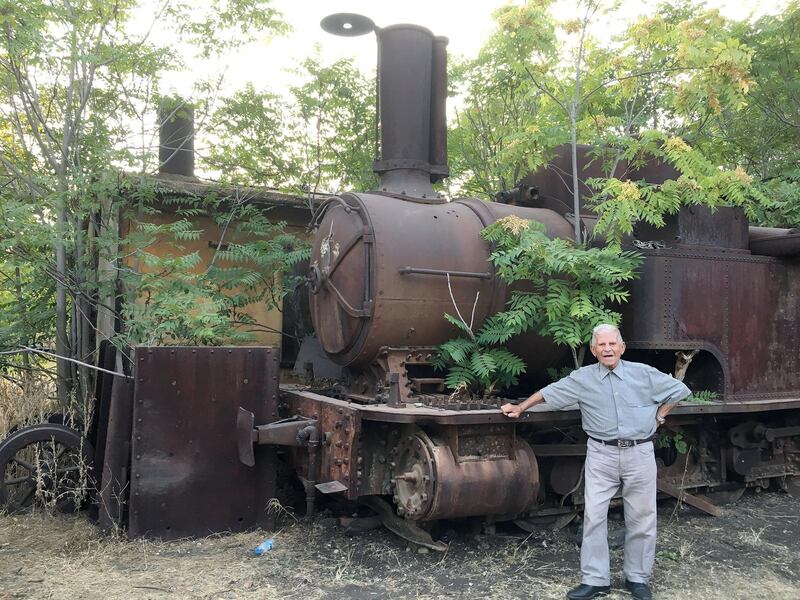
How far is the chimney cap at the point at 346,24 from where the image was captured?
697 cm

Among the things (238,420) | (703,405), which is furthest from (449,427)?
(703,405)

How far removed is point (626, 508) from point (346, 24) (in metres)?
5.08

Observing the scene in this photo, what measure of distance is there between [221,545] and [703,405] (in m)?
3.93

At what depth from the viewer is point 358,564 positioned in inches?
199

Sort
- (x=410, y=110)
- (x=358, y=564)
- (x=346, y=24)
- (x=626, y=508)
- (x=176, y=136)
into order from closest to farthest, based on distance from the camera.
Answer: (x=626, y=508), (x=358, y=564), (x=410, y=110), (x=346, y=24), (x=176, y=136)

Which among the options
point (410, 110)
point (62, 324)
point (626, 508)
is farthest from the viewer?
point (62, 324)

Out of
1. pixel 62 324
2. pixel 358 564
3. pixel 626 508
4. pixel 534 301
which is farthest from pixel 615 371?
pixel 62 324

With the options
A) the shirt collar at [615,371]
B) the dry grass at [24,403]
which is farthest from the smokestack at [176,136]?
the shirt collar at [615,371]

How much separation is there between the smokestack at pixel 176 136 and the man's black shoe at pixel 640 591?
6110mm

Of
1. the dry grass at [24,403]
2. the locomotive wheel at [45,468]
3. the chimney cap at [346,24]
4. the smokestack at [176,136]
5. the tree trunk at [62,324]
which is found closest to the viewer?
the locomotive wheel at [45,468]

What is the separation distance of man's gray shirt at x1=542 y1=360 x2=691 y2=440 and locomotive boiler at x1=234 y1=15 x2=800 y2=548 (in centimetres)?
58

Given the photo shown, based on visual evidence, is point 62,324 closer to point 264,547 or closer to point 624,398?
point 264,547

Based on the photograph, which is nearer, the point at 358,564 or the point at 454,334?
the point at 358,564

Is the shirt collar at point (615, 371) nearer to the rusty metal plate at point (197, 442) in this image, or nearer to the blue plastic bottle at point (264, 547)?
the rusty metal plate at point (197, 442)
